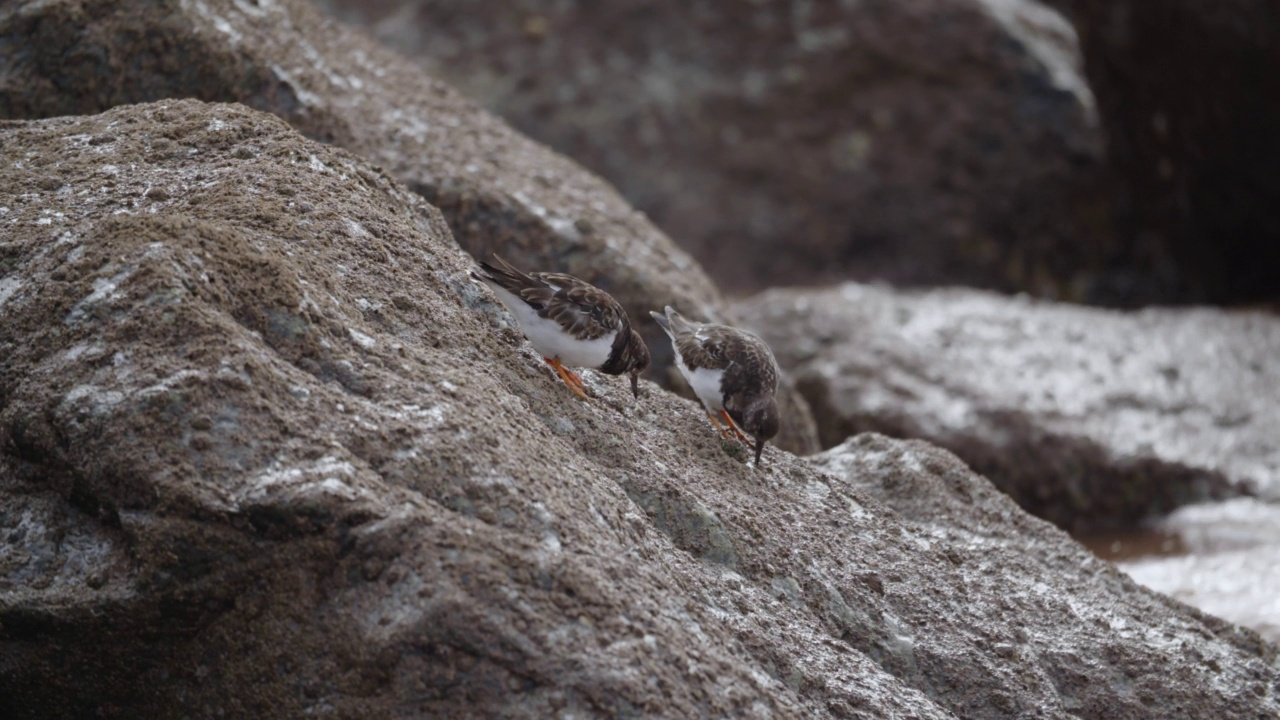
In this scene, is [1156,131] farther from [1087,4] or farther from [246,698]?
[246,698]

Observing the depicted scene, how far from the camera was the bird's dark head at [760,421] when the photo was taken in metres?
4.58

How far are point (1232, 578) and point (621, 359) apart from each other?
4.35 m

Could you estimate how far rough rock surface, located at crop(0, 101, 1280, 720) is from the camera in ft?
10.1

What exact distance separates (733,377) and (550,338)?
84cm

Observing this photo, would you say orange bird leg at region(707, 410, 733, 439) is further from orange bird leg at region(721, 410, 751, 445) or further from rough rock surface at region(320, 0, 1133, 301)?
rough rock surface at region(320, 0, 1133, 301)

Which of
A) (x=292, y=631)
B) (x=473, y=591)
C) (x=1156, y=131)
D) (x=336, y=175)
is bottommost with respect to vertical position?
(x=292, y=631)

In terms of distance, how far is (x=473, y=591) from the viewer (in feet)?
10.1

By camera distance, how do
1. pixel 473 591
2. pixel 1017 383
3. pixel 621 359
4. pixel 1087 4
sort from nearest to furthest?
pixel 473 591, pixel 621 359, pixel 1017 383, pixel 1087 4

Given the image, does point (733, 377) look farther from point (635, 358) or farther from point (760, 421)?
point (635, 358)

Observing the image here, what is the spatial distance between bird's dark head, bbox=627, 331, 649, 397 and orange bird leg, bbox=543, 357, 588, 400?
0.79 ft

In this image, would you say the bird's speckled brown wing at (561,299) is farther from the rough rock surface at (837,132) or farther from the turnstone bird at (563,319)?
the rough rock surface at (837,132)

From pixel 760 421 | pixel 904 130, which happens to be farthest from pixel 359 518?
pixel 904 130

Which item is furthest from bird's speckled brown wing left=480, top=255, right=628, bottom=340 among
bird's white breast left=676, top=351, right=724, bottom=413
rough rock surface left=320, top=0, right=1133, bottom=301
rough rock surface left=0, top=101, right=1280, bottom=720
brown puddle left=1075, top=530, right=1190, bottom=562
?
rough rock surface left=320, top=0, right=1133, bottom=301

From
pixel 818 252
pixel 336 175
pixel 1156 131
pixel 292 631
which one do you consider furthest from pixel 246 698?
pixel 1156 131
